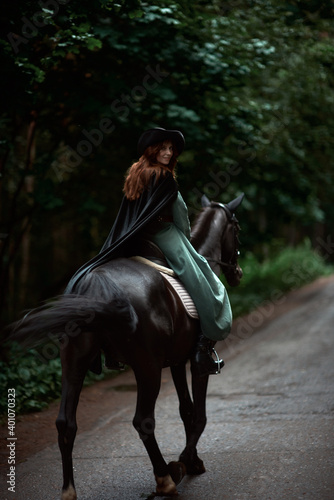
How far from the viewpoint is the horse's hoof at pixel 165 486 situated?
14.8 feet

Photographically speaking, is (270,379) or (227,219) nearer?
(227,219)

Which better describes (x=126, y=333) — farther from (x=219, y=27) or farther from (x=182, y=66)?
(x=219, y=27)

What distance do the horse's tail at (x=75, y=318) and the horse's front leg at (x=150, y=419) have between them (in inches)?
15.7

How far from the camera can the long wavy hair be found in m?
4.80

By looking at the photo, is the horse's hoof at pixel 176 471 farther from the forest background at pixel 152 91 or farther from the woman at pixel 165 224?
the forest background at pixel 152 91

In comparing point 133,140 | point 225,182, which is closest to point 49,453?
point 133,140

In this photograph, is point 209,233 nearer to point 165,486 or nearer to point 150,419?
point 150,419

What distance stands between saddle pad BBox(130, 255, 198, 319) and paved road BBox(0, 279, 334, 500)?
142 cm

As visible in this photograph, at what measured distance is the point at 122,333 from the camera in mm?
4344

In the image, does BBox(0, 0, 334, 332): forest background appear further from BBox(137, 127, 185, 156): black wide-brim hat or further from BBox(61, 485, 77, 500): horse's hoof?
BBox(61, 485, 77, 500): horse's hoof

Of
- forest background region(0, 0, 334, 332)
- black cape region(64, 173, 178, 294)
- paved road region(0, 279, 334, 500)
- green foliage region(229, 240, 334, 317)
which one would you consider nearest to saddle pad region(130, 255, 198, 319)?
black cape region(64, 173, 178, 294)

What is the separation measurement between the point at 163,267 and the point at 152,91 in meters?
5.12

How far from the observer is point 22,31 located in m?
7.21

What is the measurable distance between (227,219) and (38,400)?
13.0ft
